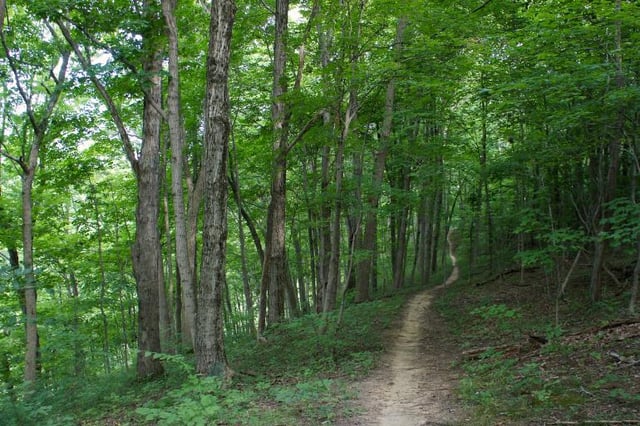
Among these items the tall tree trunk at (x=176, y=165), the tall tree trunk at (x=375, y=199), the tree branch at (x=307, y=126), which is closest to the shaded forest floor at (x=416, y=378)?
the tall tree trunk at (x=176, y=165)

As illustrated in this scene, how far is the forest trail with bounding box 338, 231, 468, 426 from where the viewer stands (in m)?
5.77

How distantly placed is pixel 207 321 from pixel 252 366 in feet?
9.28

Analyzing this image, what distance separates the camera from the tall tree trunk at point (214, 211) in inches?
313

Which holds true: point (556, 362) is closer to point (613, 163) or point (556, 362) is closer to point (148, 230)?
point (613, 163)

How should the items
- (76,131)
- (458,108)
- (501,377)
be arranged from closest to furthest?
(501,377)
(76,131)
(458,108)

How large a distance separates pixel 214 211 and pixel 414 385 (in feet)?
14.2

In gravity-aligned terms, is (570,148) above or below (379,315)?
above

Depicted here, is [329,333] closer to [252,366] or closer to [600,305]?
[252,366]

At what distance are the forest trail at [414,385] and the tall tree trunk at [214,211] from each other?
8.46 feet

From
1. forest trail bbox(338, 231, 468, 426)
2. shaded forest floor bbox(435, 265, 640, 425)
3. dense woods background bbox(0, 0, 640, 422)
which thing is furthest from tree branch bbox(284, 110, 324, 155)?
shaded forest floor bbox(435, 265, 640, 425)

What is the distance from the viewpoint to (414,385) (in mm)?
7586

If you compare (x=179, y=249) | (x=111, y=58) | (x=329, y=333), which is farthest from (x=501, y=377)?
(x=111, y=58)

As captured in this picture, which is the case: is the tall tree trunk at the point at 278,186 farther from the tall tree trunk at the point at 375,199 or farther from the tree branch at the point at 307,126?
the tall tree trunk at the point at 375,199

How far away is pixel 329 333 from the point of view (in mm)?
10203
